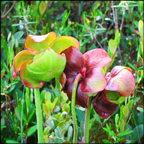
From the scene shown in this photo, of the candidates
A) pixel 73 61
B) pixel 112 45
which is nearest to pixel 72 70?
pixel 73 61

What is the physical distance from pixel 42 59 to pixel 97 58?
0.12 m

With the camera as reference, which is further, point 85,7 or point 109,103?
point 85,7

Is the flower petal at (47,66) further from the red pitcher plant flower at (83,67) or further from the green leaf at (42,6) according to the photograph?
the green leaf at (42,6)

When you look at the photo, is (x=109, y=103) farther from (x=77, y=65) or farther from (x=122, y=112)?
(x=122, y=112)

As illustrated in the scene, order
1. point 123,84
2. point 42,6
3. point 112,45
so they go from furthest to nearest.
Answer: point 42,6 → point 112,45 → point 123,84

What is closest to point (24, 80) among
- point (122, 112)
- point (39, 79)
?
point (39, 79)

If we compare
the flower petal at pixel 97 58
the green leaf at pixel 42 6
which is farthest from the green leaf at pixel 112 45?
the green leaf at pixel 42 6

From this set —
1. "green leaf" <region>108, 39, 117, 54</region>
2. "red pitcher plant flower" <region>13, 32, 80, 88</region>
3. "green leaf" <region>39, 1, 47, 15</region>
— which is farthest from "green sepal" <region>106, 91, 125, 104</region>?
"green leaf" <region>39, 1, 47, 15</region>

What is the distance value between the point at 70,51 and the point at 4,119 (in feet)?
1.67

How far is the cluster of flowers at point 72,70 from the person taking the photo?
33 centimetres

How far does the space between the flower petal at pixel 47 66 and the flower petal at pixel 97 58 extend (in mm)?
64

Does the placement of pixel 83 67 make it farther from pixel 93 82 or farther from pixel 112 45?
pixel 112 45

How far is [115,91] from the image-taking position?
1.15ft

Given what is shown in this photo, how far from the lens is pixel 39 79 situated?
358 mm
